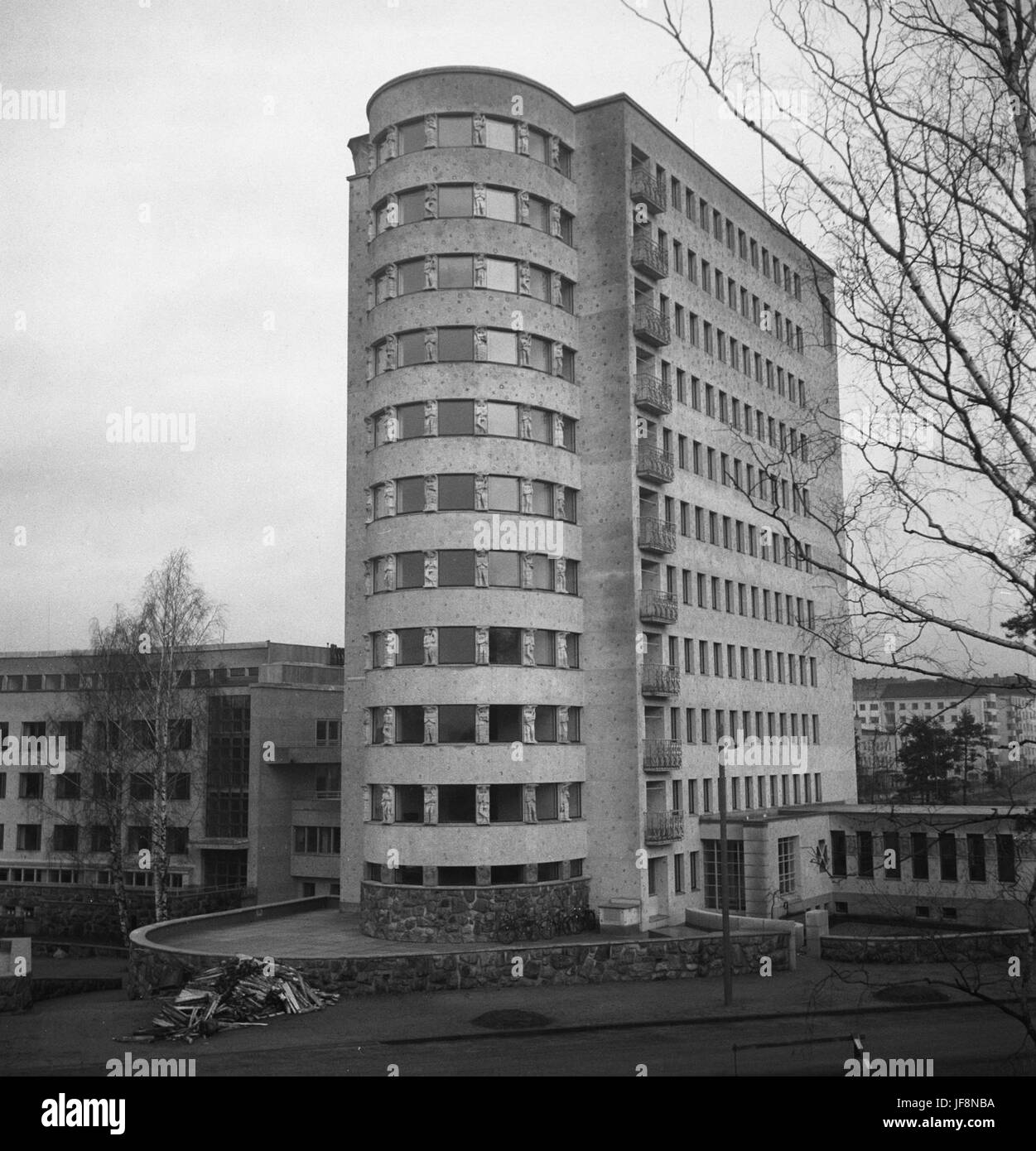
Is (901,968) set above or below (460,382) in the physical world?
below

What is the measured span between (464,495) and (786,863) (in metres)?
22.3

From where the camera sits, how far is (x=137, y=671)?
57.3m

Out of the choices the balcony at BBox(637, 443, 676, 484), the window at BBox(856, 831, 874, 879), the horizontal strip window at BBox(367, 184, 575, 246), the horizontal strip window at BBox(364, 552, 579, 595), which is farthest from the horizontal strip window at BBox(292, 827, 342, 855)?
the horizontal strip window at BBox(367, 184, 575, 246)

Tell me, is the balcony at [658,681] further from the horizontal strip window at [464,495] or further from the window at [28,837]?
the window at [28,837]

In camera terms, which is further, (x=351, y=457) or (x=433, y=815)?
(x=351, y=457)

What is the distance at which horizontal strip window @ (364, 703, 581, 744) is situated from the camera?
43.7 m

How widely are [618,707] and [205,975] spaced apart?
64.8ft

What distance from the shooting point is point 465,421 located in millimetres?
45531

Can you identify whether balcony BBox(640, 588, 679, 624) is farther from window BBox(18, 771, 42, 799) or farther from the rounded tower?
window BBox(18, 771, 42, 799)

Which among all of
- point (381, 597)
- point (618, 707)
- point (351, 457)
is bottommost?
point (618, 707)

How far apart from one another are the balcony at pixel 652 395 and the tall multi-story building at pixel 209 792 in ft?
78.2

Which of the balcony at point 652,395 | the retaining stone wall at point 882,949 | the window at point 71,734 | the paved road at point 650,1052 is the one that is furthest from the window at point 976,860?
the window at point 71,734
